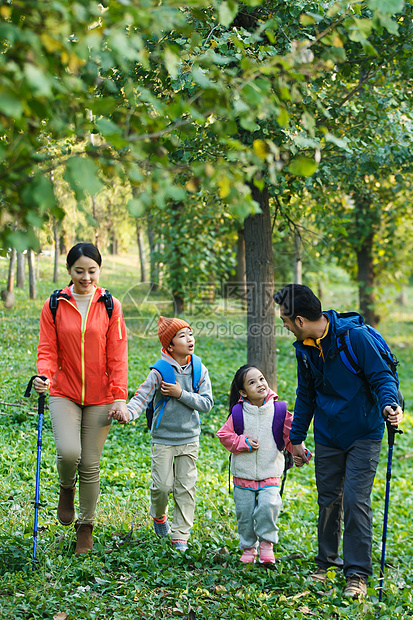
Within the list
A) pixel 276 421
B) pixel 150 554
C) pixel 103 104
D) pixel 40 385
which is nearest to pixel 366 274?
pixel 276 421

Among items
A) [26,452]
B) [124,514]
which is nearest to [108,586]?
[124,514]

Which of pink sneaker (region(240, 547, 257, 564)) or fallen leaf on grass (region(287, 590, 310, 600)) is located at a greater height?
pink sneaker (region(240, 547, 257, 564))

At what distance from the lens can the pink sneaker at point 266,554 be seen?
4312 millimetres

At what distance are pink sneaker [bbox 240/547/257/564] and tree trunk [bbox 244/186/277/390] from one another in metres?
3.74

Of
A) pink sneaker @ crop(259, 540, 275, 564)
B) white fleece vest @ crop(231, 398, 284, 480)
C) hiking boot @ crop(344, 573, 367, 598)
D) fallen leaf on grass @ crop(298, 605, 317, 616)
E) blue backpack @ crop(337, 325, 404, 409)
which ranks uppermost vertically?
blue backpack @ crop(337, 325, 404, 409)

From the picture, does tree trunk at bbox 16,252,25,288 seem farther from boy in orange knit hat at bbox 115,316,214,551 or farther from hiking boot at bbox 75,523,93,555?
hiking boot at bbox 75,523,93,555

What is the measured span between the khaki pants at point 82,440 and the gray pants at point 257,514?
41.9 inches

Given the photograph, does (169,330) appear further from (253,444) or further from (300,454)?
(300,454)

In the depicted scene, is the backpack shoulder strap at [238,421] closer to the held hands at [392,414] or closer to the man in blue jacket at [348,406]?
the man in blue jacket at [348,406]

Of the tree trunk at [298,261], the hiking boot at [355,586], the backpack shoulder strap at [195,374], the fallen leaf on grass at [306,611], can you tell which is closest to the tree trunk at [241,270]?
the tree trunk at [298,261]

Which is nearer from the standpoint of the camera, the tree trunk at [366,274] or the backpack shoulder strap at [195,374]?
the backpack shoulder strap at [195,374]

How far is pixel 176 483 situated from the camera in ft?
15.3

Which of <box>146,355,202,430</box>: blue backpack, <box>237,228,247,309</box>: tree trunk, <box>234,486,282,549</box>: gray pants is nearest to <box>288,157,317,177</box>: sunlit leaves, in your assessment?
<box>146,355,202,430</box>: blue backpack

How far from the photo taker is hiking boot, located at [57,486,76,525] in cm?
434
